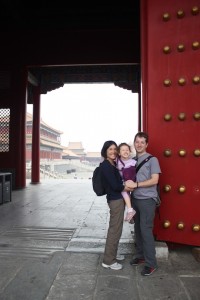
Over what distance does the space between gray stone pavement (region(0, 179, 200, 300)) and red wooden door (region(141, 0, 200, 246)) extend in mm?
374

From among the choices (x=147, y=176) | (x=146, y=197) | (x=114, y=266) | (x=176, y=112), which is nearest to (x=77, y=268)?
(x=114, y=266)

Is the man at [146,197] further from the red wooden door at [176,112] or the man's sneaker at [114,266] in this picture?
the red wooden door at [176,112]

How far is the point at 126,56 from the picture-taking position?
9.77 metres

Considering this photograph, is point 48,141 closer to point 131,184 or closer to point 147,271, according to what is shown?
point 131,184

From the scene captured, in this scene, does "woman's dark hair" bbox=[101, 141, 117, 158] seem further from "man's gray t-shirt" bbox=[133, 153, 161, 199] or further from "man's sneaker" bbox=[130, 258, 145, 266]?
"man's sneaker" bbox=[130, 258, 145, 266]

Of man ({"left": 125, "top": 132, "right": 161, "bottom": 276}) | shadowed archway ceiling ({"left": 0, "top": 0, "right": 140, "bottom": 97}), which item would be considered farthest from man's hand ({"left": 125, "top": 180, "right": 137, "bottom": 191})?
shadowed archway ceiling ({"left": 0, "top": 0, "right": 140, "bottom": 97})

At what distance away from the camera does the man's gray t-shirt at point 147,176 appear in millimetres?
2877

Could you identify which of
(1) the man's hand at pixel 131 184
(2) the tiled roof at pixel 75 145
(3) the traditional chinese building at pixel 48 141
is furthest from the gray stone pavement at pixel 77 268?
(2) the tiled roof at pixel 75 145

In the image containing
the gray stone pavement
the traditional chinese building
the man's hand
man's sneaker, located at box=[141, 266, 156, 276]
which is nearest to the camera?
the gray stone pavement

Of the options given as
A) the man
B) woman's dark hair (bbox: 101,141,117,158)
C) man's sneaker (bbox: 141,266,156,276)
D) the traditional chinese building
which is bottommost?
man's sneaker (bbox: 141,266,156,276)

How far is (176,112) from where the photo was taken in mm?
3285

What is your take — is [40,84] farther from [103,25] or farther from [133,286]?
[133,286]

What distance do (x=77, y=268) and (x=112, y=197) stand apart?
74cm

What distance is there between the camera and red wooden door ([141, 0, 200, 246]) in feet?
10.6
